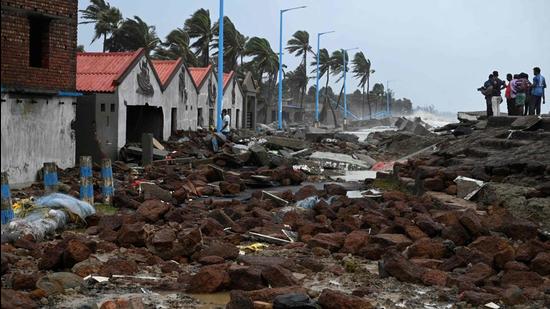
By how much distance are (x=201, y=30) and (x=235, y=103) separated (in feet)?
40.2

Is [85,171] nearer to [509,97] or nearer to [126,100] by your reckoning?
[126,100]

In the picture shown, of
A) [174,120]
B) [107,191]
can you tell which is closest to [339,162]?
[174,120]

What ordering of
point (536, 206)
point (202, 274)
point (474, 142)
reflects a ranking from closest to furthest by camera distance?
point (202, 274) < point (536, 206) < point (474, 142)

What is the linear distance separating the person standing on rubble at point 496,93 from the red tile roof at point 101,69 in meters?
13.8

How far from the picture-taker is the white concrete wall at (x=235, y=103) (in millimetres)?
46094

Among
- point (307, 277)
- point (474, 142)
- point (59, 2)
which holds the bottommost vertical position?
point (307, 277)

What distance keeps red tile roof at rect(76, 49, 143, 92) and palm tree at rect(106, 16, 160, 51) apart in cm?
2922

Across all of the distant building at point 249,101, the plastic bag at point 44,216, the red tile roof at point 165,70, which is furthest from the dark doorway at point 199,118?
the plastic bag at point 44,216

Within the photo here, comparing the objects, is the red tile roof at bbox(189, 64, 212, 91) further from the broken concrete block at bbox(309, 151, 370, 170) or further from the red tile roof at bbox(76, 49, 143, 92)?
the broken concrete block at bbox(309, 151, 370, 170)

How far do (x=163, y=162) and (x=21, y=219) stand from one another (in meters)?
14.0

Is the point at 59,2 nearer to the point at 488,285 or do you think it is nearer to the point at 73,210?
the point at 73,210

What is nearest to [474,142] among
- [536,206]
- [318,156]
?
[536,206]

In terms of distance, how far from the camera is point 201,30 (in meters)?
57.5

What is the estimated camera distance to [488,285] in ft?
22.5
